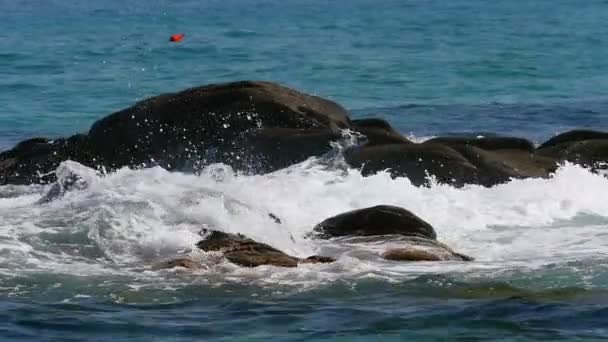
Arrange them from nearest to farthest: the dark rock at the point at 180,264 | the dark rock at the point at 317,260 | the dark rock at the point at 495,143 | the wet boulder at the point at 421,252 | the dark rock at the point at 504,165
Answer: the dark rock at the point at 180,264
the dark rock at the point at 317,260
the wet boulder at the point at 421,252
the dark rock at the point at 504,165
the dark rock at the point at 495,143

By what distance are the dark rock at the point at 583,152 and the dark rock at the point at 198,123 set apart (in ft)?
8.40

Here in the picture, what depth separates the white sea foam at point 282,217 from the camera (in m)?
12.2

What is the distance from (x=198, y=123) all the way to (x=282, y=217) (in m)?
2.67

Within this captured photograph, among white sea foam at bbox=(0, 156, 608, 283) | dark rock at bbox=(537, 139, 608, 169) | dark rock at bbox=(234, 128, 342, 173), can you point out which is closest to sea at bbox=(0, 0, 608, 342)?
white sea foam at bbox=(0, 156, 608, 283)

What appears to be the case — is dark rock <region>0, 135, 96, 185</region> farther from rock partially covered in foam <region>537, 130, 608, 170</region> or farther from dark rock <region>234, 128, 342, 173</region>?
rock partially covered in foam <region>537, 130, 608, 170</region>

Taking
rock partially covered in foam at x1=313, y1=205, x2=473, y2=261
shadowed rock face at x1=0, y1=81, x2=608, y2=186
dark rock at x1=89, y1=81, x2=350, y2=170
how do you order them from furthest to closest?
1. dark rock at x1=89, y1=81, x2=350, y2=170
2. shadowed rock face at x1=0, y1=81, x2=608, y2=186
3. rock partially covered in foam at x1=313, y1=205, x2=473, y2=261

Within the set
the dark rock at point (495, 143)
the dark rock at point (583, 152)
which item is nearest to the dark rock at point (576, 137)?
the dark rock at point (583, 152)

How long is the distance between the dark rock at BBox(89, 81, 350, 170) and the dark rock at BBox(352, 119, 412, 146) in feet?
0.89

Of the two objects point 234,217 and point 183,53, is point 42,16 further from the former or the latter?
point 234,217

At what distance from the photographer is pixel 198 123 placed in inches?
660

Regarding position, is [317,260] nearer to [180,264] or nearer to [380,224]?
[180,264]

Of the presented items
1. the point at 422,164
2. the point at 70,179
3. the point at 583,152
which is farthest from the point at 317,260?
the point at 583,152

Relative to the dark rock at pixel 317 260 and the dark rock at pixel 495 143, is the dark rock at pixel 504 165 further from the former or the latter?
the dark rock at pixel 317 260

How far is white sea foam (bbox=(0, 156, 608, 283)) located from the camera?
12180 mm
